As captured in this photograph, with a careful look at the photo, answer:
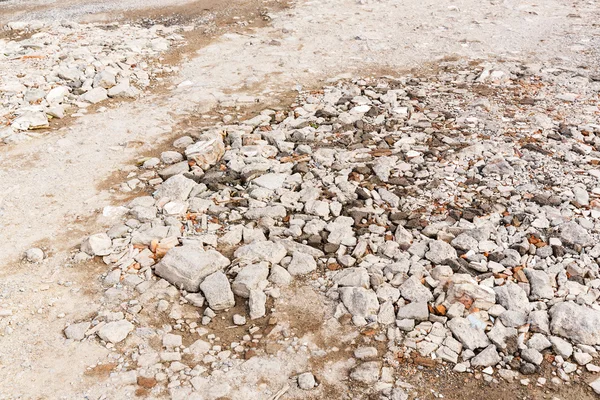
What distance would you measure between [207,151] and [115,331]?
2819mm

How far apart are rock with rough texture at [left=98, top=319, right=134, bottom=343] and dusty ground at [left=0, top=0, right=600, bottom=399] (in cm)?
9

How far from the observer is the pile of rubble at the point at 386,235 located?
3.78 metres

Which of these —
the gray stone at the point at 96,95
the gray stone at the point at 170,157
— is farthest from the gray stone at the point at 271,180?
the gray stone at the point at 96,95

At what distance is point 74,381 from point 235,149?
353 centimetres

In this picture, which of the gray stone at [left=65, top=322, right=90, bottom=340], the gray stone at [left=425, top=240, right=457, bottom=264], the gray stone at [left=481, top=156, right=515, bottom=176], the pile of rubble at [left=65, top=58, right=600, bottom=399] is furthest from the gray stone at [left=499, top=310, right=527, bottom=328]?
the gray stone at [left=65, top=322, right=90, bottom=340]

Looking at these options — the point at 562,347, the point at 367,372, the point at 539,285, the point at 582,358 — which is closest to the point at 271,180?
the point at 367,372

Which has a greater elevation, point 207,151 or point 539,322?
point 207,151

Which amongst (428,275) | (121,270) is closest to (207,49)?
(121,270)

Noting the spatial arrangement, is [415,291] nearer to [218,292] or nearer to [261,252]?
[261,252]

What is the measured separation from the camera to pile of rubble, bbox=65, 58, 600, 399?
3.78 m

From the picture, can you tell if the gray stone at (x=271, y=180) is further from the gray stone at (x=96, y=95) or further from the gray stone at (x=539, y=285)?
the gray stone at (x=96, y=95)

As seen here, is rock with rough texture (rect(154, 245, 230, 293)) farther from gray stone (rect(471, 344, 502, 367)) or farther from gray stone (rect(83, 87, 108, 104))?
gray stone (rect(83, 87, 108, 104))

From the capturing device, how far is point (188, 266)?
440cm

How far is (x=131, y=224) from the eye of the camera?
16.7ft
